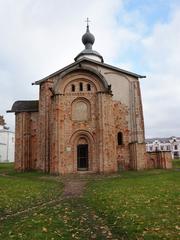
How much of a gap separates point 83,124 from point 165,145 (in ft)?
265

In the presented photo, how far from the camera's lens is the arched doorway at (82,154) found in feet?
85.0

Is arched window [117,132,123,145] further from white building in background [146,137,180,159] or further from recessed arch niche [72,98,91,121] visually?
white building in background [146,137,180,159]

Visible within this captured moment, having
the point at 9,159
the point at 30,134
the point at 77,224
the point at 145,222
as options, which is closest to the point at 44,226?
the point at 77,224

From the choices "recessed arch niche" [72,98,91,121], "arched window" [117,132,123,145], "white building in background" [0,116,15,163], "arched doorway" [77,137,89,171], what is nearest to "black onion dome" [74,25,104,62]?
"recessed arch niche" [72,98,91,121]

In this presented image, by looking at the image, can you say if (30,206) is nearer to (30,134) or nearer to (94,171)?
(94,171)

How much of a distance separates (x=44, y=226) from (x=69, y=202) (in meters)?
4.13

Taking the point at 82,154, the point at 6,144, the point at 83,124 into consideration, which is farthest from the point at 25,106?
the point at 6,144

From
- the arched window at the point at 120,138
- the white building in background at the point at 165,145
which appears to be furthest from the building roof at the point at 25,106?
the white building in background at the point at 165,145

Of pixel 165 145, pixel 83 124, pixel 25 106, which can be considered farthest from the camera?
pixel 165 145

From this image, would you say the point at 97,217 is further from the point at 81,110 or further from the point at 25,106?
the point at 25,106

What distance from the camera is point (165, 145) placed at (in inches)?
3971

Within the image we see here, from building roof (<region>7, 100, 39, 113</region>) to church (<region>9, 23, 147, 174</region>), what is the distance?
0.41 feet

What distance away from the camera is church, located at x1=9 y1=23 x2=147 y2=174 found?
25047mm

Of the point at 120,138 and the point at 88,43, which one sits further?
the point at 88,43
